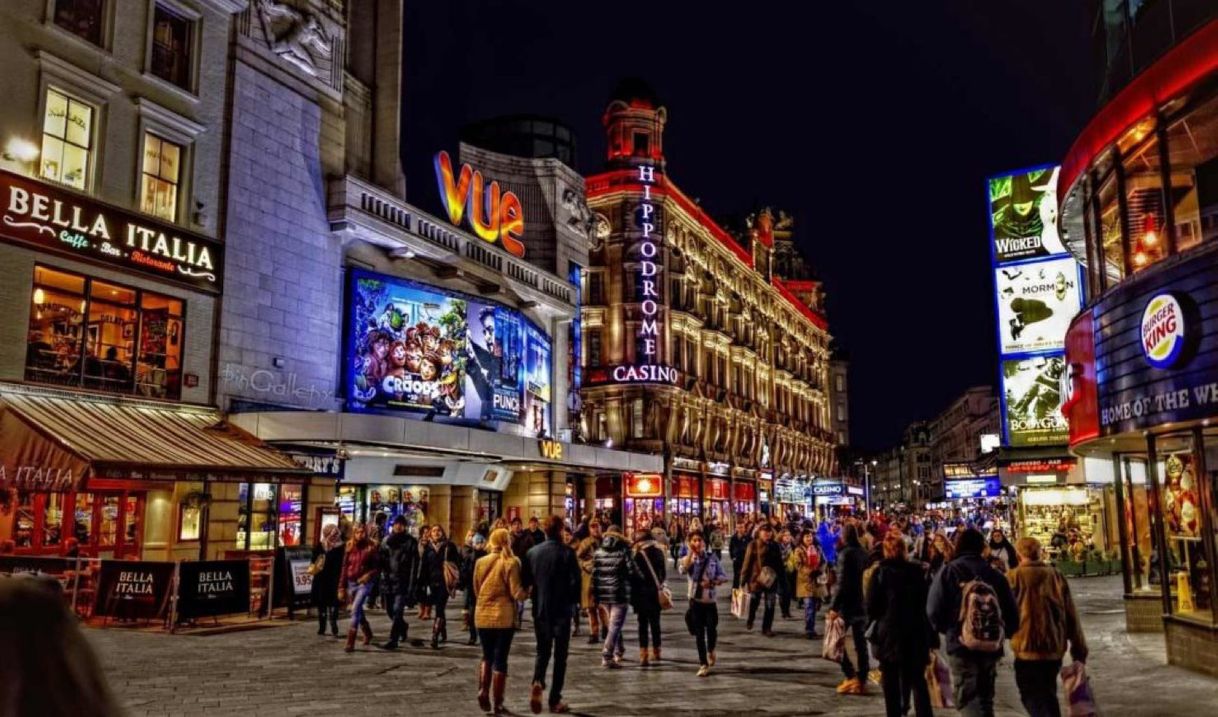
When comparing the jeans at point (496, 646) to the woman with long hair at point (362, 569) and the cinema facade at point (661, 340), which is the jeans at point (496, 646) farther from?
the cinema facade at point (661, 340)

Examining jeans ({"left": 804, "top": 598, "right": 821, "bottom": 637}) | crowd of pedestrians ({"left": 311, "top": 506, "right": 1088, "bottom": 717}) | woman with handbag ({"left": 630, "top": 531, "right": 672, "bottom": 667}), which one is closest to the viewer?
crowd of pedestrians ({"left": 311, "top": 506, "right": 1088, "bottom": 717})

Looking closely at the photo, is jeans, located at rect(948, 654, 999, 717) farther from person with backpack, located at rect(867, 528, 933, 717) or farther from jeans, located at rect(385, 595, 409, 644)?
jeans, located at rect(385, 595, 409, 644)

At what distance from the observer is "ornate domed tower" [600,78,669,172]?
2215 inches

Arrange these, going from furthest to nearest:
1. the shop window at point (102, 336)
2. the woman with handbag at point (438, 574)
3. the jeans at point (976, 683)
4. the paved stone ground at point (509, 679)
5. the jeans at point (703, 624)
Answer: the shop window at point (102, 336)
the woman with handbag at point (438, 574)
the jeans at point (703, 624)
the paved stone ground at point (509, 679)
the jeans at point (976, 683)

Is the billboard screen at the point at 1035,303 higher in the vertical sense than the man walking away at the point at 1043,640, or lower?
higher

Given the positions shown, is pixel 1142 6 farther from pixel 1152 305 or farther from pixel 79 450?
pixel 79 450

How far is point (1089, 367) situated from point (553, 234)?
25.7 m

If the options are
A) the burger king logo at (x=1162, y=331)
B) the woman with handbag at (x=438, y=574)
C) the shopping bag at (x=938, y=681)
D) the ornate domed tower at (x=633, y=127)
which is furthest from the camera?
the ornate domed tower at (x=633, y=127)

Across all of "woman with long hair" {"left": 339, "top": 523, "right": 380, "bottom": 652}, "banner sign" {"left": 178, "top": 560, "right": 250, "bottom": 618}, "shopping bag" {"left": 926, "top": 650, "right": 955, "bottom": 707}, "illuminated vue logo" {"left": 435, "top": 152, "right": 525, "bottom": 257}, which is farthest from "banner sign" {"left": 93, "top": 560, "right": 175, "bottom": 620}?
"illuminated vue logo" {"left": 435, "top": 152, "right": 525, "bottom": 257}

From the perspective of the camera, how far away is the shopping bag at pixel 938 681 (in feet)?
29.2

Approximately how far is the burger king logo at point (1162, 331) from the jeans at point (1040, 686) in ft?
19.4

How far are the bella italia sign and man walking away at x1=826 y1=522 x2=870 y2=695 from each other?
1494 cm

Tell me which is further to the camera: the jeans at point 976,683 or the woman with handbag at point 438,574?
the woman with handbag at point 438,574

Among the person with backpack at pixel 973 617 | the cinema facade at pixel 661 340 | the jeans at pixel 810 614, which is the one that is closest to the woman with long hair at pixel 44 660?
the person with backpack at pixel 973 617
